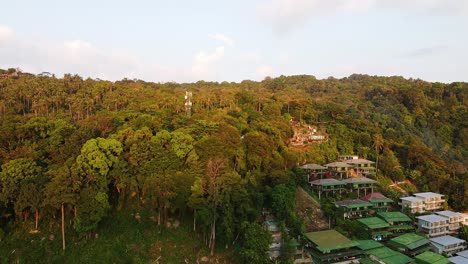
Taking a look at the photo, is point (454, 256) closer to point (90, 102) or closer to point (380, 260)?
point (380, 260)

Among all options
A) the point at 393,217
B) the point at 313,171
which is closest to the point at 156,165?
the point at 313,171

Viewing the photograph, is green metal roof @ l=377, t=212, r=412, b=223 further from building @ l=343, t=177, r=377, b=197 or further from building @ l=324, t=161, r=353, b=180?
building @ l=324, t=161, r=353, b=180

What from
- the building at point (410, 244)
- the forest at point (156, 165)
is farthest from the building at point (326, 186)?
the building at point (410, 244)

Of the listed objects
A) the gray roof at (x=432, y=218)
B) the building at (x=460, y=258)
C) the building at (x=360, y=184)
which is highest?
the building at (x=360, y=184)

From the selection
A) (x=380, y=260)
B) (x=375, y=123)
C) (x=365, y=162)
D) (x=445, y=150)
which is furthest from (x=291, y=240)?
(x=445, y=150)

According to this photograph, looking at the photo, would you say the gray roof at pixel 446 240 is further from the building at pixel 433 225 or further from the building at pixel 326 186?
the building at pixel 326 186

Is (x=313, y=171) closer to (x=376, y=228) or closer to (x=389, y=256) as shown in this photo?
(x=376, y=228)
